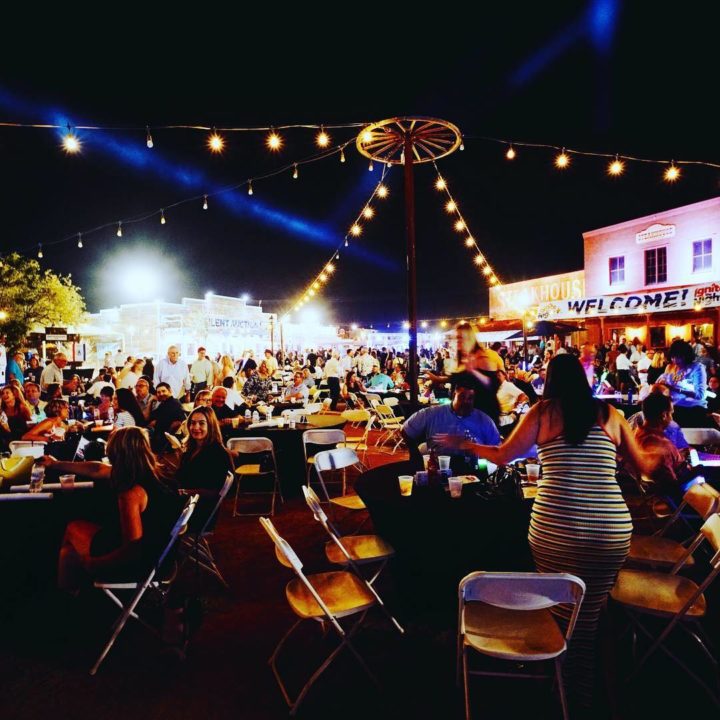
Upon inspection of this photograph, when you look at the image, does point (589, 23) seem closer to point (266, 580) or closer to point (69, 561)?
point (266, 580)

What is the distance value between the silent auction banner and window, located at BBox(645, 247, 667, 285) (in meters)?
3.43

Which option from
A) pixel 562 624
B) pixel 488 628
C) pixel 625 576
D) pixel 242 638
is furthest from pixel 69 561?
pixel 625 576

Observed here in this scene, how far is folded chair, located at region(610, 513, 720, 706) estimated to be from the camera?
2.22 metres

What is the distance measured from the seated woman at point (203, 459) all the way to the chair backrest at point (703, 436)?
166 inches

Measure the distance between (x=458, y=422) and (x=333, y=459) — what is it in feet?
3.41

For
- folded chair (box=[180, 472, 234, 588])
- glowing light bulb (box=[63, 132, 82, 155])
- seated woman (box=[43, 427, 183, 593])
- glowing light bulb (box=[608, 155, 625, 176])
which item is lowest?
folded chair (box=[180, 472, 234, 588])

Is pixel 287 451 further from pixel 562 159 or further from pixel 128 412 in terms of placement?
pixel 562 159

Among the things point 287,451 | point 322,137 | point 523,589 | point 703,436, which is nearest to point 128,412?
point 287,451

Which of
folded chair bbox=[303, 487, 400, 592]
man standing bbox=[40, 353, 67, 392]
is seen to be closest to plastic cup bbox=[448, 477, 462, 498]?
folded chair bbox=[303, 487, 400, 592]

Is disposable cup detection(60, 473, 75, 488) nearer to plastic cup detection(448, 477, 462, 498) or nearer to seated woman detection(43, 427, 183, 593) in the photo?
seated woman detection(43, 427, 183, 593)

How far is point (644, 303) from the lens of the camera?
13.7 meters

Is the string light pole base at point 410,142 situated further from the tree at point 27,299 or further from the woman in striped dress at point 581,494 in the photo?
the tree at point 27,299

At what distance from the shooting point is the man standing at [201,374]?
9.06 m

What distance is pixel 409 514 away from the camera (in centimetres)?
263
